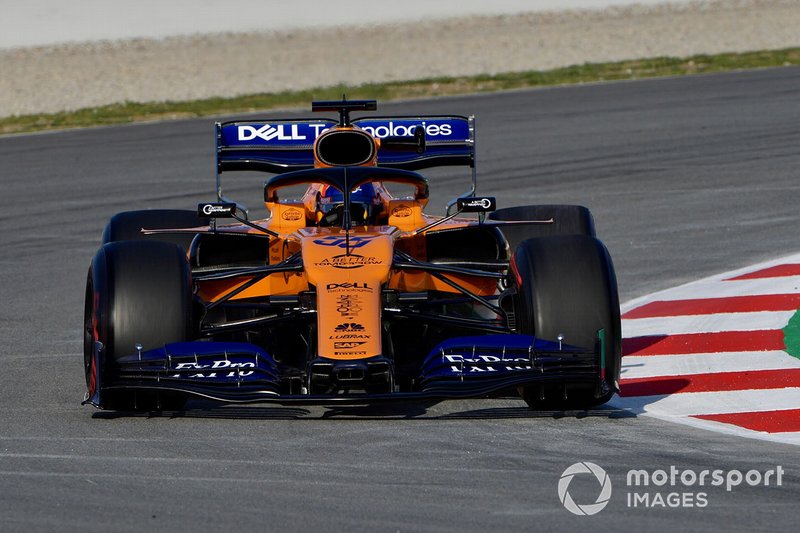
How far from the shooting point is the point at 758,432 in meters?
7.60

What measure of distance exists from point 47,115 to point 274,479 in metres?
20.3

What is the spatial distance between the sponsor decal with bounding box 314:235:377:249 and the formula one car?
17 mm

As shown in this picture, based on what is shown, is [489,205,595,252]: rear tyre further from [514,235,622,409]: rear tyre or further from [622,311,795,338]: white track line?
[514,235,622,409]: rear tyre

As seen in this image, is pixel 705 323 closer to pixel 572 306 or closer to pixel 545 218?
pixel 545 218

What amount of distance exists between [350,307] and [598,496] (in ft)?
6.82

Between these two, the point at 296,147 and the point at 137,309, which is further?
the point at 296,147

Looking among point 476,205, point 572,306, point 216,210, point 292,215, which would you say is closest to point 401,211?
point 292,215

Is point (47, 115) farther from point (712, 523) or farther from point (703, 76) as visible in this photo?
point (712, 523)

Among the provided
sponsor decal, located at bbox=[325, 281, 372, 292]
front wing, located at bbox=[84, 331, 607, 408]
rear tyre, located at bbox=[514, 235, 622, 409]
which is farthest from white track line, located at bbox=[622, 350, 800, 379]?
sponsor decal, located at bbox=[325, 281, 372, 292]

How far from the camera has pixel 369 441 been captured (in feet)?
24.3

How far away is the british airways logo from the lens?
10508 millimetres

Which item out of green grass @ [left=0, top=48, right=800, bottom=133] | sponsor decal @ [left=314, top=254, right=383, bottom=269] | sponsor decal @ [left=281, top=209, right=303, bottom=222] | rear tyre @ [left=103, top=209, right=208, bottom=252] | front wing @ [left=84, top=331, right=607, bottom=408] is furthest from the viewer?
green grass @ [left=0, top=48, right=800, bottom=133]

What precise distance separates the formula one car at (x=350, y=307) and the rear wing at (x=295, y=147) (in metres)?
0.57

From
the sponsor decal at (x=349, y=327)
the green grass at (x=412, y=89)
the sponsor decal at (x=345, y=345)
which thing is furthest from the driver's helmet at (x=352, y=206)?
the green grass at (x=412, y=89)
